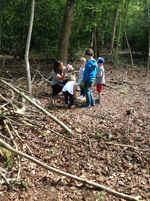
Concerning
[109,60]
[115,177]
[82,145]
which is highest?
[109,60]

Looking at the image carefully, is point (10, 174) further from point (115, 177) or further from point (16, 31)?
point (16, 31)

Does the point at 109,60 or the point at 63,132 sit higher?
the point at 109,60

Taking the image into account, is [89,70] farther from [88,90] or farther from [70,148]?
[70,148]

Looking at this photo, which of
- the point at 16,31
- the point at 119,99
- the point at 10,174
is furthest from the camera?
the point at 16,31

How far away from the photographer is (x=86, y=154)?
12.0 feet

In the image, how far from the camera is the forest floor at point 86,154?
284 centimetres

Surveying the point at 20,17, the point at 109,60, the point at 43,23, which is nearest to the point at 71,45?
the point at 43,23

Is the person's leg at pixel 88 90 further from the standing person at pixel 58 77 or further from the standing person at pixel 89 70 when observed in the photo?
the standing person at pixel 58 77

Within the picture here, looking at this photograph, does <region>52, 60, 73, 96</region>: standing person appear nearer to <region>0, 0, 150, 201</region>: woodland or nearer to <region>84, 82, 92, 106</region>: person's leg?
<region>0, 0, 150, 201</region>: woodland

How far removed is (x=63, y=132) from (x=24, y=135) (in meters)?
0.92

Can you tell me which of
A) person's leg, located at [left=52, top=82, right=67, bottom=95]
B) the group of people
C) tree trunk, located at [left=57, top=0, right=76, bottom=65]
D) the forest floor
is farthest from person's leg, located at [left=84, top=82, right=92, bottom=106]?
tree trunk, located at [left=57, top=0, right=76, bottom=65]

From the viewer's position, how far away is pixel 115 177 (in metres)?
3.16

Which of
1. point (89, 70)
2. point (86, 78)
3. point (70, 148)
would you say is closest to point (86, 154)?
point (70, 148)

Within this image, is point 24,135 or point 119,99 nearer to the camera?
point 24,135
